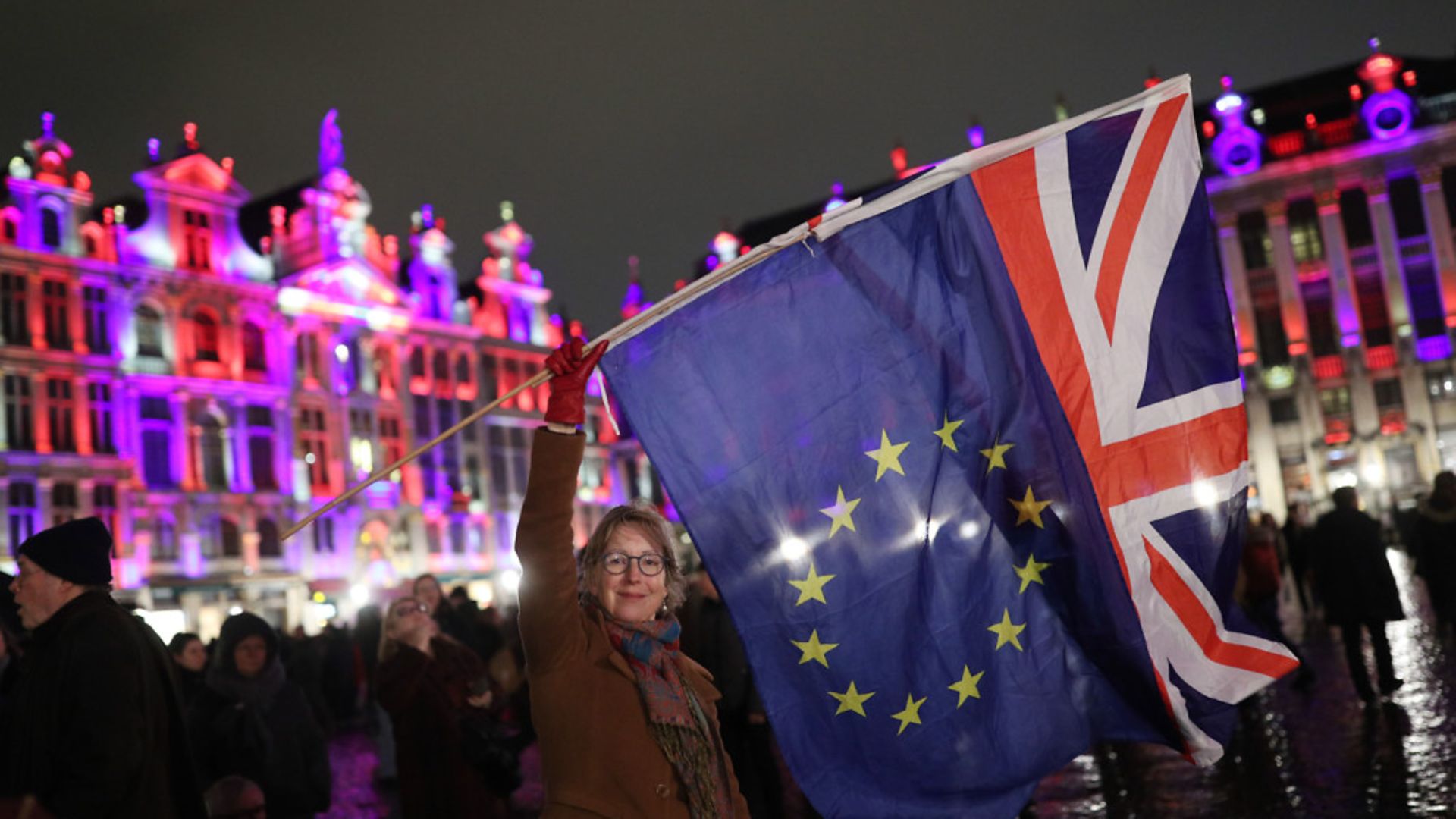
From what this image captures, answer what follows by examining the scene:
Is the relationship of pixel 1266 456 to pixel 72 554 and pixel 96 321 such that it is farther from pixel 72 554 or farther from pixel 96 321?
pixel 72 554

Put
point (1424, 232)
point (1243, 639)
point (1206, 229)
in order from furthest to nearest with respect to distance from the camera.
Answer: point (1424, 232)
point (1206, 229)
point (1243, 639)

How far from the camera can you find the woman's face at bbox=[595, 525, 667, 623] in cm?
342

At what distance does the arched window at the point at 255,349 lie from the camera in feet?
137

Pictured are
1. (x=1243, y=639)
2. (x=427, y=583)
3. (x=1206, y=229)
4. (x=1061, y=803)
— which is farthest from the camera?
(x=427, y=583)

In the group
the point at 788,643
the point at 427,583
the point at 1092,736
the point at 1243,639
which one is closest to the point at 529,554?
the point at 788,643

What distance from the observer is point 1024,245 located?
4496 millimetres

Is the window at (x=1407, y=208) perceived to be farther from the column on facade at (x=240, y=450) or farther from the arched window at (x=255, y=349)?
the column on facade at (x=240, y=450)

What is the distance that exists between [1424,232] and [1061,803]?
156ft

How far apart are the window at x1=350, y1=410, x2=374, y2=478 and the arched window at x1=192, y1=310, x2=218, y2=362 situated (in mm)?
5212

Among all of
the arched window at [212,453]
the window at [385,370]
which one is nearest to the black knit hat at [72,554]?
the arched window at [212,453]

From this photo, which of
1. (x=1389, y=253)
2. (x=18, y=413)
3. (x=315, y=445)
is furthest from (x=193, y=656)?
(x=1389, y=253)

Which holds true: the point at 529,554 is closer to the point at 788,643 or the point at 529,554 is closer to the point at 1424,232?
the point at 788,643

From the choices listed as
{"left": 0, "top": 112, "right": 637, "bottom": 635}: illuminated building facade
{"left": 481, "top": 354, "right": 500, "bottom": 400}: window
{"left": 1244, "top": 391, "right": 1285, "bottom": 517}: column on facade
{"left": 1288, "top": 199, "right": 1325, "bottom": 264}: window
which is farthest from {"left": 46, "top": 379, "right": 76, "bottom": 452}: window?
{"left": 1288, "top": 199, "right": 1325, "bottom": 264}: window

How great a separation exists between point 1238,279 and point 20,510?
134 ft
